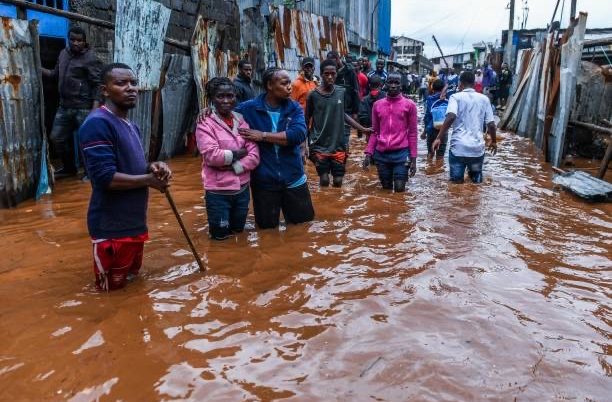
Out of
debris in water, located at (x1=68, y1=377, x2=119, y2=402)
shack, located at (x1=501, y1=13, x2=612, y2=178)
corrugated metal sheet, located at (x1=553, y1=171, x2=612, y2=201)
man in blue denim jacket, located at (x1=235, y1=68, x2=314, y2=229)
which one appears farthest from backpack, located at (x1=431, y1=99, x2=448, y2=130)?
debris in water, located at (x1=68, y1=377, x2=119, y2=402)

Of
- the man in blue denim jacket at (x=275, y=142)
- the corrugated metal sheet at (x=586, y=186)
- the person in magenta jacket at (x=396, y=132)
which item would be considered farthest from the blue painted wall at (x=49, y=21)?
the corrugated metal sheet at (x=586, y=186)

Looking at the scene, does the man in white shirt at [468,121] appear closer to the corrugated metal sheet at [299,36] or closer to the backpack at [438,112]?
the backpack at [438,112]

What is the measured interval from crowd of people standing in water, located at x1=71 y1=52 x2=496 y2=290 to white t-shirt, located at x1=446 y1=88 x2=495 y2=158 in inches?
0.5

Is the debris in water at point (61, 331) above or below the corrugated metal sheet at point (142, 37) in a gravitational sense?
below

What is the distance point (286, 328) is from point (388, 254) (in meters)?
1.54

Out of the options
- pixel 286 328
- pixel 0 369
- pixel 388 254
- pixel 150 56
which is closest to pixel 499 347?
pixel 286 328

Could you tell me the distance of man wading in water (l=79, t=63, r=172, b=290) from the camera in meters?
3.09

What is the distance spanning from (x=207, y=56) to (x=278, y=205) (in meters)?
4.92

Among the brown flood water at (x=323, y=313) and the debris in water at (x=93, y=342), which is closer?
the brown flood water at (x=323, y=313)

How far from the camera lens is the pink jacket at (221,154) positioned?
426 centimetres

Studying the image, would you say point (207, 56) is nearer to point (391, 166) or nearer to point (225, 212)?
point (391, 166)

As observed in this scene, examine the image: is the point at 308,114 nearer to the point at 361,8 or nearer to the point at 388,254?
the point at 388,254

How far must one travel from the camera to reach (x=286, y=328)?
3.03 meters

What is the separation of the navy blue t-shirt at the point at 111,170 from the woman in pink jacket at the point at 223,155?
0.91m
